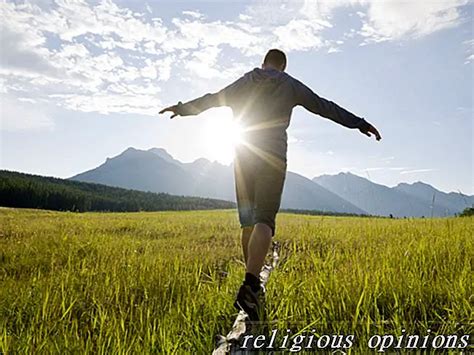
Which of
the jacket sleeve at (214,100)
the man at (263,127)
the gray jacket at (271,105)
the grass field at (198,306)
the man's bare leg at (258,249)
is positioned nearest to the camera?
the grass field at (198,306)

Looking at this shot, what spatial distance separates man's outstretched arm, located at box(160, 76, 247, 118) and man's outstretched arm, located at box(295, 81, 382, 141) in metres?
0.72

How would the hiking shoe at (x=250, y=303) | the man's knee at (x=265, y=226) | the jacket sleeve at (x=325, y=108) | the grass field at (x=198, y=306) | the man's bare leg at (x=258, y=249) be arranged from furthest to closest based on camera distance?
the jacket sleeve at (x=325, y=108) < the man's knee at (x=265, y=226) < the man's bare leg at (x=258, y=249) < the hiking shoe at (x=250, y=303) < the grass field at (x=198, y=306)

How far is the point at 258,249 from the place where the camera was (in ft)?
12.4

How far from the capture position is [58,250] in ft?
23.8

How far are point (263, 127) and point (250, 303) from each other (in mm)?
1963

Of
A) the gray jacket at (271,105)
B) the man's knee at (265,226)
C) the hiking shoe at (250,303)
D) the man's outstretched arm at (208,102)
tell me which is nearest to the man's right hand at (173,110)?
the man's outstretched arm at (208,102)

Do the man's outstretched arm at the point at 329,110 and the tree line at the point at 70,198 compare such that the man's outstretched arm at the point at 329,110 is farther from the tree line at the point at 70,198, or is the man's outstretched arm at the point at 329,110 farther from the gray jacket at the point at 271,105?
the tree line at the point at 70,198

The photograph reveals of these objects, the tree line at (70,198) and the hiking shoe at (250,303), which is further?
the tree line at (70,198)

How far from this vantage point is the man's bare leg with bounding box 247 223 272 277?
374 cm

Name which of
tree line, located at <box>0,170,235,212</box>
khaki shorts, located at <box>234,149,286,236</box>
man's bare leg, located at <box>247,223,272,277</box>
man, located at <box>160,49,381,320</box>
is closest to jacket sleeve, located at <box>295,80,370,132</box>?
man, located at <box>160,49,381,320</box>

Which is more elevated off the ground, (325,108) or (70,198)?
(325,108)

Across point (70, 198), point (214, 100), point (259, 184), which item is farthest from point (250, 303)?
point (70, 198)

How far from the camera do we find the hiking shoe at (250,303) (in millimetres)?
3316

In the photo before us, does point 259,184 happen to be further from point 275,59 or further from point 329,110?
point 275,59
